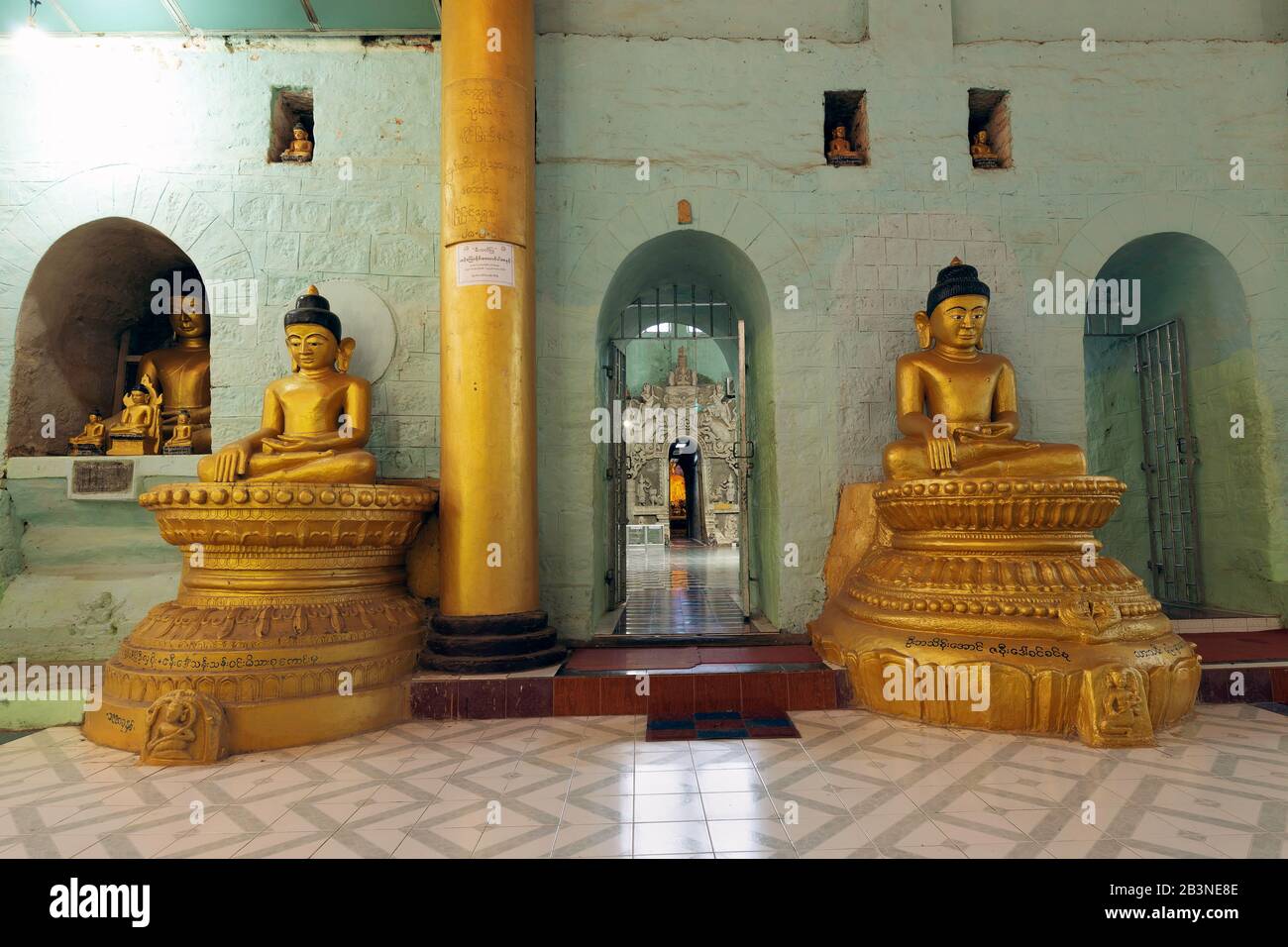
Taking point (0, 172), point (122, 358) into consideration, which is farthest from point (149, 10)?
point (122, 358)

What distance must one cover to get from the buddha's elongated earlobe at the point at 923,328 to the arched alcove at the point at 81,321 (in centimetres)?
550

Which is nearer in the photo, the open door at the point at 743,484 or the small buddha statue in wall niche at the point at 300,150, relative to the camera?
the small buddha statue in wall niche at the point at 300,150

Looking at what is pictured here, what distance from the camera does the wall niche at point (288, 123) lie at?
4785mm

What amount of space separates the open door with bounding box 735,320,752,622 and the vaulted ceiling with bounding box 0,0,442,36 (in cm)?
324

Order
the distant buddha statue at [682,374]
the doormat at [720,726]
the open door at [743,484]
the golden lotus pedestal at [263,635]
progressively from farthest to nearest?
the distant buddha statue at [682,374] < the open door at [743,484] < the doormat at [720,726] < the golden lotus pedestal at [263,635]

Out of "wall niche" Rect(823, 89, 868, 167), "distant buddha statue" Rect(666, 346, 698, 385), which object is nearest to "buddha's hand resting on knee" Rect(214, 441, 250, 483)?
"wall niche" Rect(823, 89, 868, 167)

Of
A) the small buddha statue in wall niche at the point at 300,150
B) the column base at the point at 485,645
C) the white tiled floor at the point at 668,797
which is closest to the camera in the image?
the white tiled floor at the point at 668,797

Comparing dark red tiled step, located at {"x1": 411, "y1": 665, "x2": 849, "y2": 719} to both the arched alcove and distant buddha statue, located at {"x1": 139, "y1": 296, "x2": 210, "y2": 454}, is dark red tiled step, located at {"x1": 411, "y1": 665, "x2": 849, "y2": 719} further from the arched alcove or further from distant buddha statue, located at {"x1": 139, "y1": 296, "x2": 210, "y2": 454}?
the arched alcove

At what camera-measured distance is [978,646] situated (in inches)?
134

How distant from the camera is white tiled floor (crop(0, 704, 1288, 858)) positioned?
2203 mm

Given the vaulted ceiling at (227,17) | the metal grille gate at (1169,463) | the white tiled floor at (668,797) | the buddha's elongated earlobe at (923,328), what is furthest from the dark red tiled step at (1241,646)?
the vaulted ceiling at (227,17)

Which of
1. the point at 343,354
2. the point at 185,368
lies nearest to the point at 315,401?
the point at 343,354

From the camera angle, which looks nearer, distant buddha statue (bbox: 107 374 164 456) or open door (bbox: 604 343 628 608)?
distant buddha statue (bbox: 107 374 164 456)

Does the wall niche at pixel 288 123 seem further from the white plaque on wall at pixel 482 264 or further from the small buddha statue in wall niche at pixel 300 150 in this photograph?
the white plaque on wall at pixel 482 264
